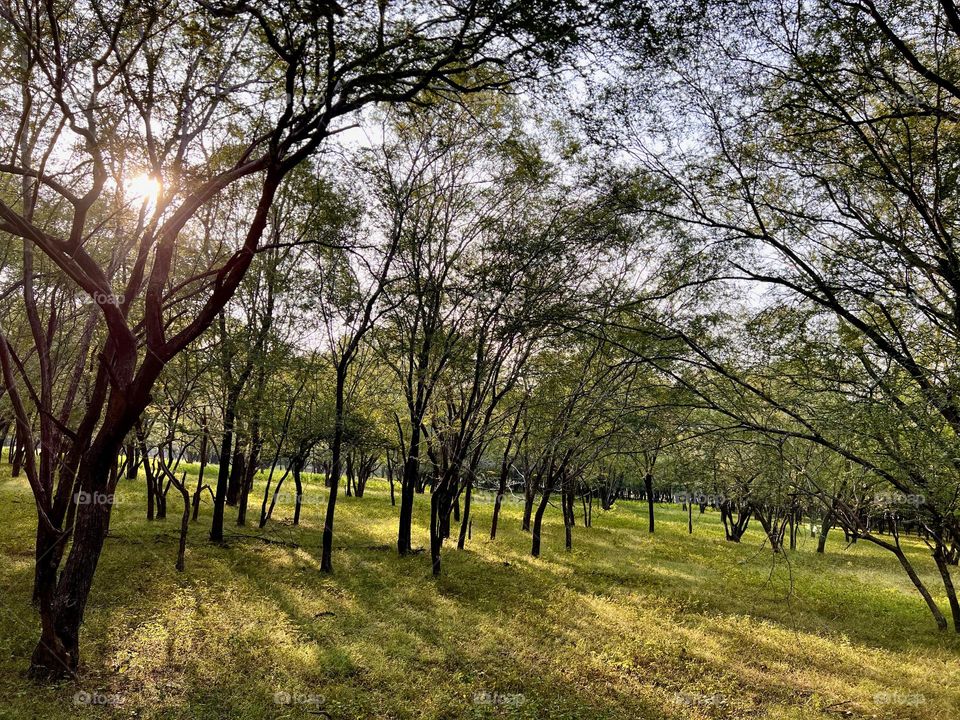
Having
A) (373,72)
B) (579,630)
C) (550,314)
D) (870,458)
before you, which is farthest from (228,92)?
(579,630)

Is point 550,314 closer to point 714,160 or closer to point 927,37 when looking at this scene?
point 714,160

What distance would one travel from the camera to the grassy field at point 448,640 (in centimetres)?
836

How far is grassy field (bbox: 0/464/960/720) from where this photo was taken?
8359 millimetres

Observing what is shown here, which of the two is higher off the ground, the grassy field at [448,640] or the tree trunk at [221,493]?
the tree trunk at [221,493]

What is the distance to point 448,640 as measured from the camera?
1120cm

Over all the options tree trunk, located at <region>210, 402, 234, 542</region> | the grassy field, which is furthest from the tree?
tree trunk, located at <region>210, 402, 234, 542</region>

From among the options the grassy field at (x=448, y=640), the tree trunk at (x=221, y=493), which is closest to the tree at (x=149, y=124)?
the grassy field at (x=448, y=640)

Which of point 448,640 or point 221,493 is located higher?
point 221,493

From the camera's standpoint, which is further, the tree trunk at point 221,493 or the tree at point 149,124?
the tree trunk at point 221,493

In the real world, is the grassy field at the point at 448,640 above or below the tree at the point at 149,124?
below

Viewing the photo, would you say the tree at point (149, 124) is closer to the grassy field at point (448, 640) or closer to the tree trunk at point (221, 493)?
the grassy field at point (448, 640)

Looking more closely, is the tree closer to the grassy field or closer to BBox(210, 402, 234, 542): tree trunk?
the grassy field

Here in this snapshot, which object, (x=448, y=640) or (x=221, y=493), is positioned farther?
(x=221, y=493)

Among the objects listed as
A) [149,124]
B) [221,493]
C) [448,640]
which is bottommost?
[448,640]
